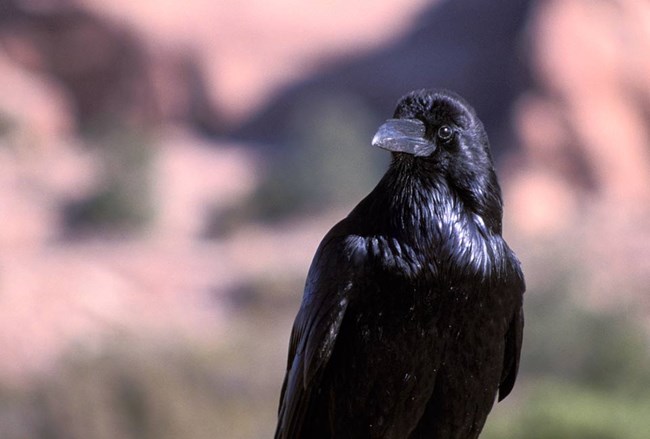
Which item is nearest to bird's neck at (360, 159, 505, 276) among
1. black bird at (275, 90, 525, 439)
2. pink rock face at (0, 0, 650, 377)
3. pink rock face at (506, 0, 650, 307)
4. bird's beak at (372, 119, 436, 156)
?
black bird at (275, 90, 525, 439)

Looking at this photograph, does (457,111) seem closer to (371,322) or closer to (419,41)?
(371,322)

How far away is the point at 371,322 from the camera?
303 cm

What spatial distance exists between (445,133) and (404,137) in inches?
5.5

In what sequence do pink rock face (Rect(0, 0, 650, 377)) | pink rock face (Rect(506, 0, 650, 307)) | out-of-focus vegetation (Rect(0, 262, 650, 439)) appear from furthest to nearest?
pink rock face (Rect(506, 0, 650, 307)), pink rock face (Rect(0, 0, 650, 377)), out-of-focus vegetation (Rect(0, 262, 650, 439))

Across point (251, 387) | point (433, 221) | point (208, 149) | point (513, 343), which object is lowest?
point (513, 343)

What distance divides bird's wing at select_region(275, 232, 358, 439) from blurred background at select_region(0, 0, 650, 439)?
6.49 m

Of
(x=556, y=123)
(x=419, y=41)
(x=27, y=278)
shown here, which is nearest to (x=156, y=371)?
(x=27, y=278)

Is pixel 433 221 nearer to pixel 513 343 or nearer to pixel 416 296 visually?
pixel 416 296

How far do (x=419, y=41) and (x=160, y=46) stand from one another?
217 inches

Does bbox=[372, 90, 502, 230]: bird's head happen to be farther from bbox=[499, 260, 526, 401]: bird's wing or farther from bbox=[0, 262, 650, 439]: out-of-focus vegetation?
bbox=[0, 262, 650, 439]: out-of-focus vegetation

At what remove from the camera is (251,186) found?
64.7ft

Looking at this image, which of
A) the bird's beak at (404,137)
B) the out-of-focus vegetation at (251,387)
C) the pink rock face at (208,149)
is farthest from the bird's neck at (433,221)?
the pink rock face at (208,149)

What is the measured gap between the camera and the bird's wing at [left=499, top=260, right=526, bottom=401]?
3168 millimetres

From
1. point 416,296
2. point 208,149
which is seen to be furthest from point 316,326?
point 208,149
